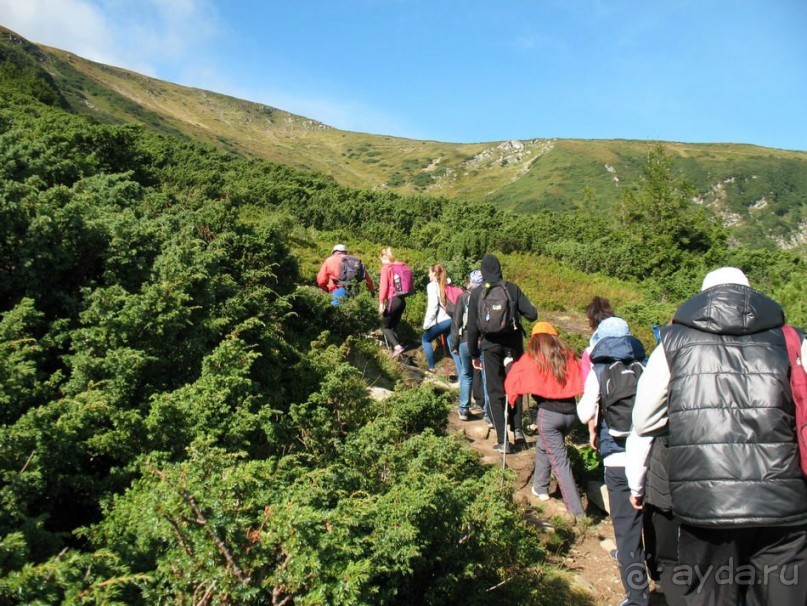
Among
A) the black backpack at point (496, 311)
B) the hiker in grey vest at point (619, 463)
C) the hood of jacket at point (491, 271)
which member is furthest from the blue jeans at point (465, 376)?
the hiker in grey vest at point (619, 463)

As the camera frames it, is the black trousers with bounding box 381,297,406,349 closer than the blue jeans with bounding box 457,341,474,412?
No

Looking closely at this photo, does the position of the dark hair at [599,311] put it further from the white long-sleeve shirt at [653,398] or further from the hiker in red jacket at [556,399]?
the white long-sleeve shirt at [653,398]

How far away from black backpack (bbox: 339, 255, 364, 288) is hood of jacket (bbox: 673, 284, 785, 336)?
6.63 meters

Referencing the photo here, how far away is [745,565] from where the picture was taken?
246cm

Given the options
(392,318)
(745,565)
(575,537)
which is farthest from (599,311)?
(392,318)

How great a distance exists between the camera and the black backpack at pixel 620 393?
3.76m

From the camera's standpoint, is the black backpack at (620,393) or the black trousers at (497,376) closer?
the black backpack at (620,393)

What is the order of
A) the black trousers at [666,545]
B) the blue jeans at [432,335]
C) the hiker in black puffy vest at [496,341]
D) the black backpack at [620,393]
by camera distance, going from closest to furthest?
1. the black trousers at [666,545]
2. the black backpack at [620,393]
3. the hiker in black puffy vest at [496,341]
4. the blue jeans at [432,335]

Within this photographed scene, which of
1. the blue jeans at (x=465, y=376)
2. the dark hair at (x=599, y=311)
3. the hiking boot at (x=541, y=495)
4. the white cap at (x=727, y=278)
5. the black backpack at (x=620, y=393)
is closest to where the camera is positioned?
the white cap at (x=727, y=278)

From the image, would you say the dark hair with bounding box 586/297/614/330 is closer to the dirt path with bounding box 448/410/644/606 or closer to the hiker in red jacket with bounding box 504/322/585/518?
the hiker in red jacket with bounding box 504/322/585/518

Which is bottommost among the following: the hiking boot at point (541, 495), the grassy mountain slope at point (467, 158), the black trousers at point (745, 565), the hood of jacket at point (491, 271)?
the hiking boot at point (541, 495)

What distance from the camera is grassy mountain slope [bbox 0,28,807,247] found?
106 m

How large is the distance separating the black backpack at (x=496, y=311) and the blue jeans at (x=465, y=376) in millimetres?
982

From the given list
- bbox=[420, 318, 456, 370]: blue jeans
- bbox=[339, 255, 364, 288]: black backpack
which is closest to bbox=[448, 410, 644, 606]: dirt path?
bbox=[420, 318, 456, 370]: blue jeans
